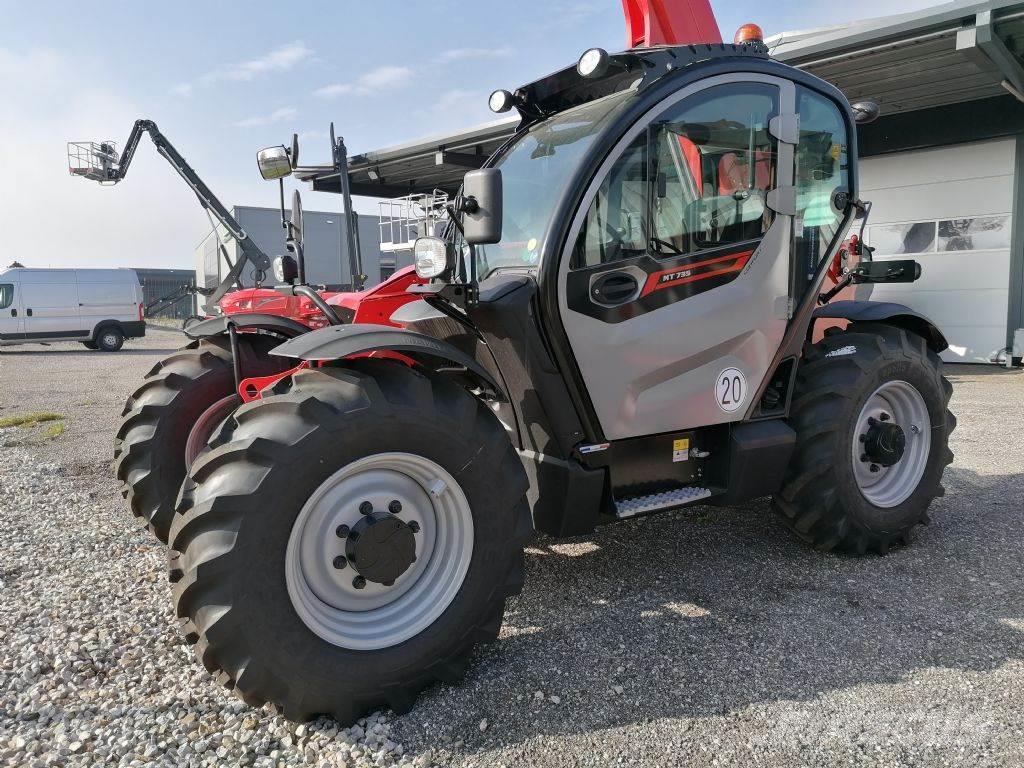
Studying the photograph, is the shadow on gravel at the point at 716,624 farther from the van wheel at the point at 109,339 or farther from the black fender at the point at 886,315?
the van wheel at the point at 109,339

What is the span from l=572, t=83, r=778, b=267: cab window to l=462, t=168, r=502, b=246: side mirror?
1.63 ft

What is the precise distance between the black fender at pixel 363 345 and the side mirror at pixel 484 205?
417 millimetres

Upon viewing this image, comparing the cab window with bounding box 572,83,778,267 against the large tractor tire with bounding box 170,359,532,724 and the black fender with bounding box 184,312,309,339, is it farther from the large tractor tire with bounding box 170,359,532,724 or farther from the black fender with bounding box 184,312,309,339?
the black fender with bounding box 184,312,309,339

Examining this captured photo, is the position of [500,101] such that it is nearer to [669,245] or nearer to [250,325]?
[669,245]

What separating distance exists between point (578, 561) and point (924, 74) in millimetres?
10227

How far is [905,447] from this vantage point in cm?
421

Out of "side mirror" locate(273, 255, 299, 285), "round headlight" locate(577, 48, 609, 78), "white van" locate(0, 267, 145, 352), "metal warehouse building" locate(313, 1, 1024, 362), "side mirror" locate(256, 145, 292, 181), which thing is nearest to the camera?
"round headlight" locate(577, 48, 609, 78)

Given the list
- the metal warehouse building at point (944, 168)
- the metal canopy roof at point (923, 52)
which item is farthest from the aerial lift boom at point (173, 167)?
the metal canopy roof at point (923, 52)

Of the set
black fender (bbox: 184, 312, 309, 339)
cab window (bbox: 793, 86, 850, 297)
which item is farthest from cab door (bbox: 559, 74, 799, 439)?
black fender (bbox: 184, 312, 309, 339)

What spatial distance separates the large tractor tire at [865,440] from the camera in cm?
379

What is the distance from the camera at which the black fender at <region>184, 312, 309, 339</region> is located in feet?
12.8

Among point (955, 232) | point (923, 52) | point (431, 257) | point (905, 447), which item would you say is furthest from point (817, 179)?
point (955, 232)

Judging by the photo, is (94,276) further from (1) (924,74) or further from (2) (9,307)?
(1) (924,74)

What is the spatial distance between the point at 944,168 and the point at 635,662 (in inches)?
507
